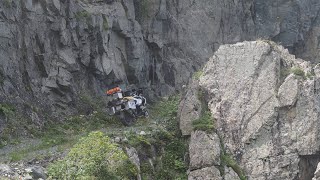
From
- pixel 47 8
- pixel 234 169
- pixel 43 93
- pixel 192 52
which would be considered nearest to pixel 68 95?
pixel 43 93

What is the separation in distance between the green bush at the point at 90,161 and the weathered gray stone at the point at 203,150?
5.42m

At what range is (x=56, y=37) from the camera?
25.8 metres

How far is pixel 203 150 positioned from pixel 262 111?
3687 mm

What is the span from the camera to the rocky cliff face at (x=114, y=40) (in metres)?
23.4

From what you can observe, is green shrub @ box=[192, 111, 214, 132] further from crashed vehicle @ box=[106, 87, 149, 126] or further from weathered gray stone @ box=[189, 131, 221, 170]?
crashed vehicle @ box=[106, 87, 149, 126]

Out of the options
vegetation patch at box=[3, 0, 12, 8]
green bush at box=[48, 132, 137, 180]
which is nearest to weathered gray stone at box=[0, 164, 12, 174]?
green bush at box=[48, 132, 137, 180]

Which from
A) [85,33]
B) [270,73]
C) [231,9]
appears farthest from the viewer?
[231,9]

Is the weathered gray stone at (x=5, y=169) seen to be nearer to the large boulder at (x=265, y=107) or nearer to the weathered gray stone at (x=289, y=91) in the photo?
the large boulder at (x=265, y=107)

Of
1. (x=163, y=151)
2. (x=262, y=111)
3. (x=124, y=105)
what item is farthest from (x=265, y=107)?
(x=124, y=105)

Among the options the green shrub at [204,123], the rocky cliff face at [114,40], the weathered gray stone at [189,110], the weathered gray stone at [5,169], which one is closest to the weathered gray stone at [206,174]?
the green shrub at [204,123]

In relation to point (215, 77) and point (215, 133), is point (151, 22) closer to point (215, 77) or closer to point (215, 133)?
point (215, 77)

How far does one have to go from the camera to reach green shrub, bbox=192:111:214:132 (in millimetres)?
20938

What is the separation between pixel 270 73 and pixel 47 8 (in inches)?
482

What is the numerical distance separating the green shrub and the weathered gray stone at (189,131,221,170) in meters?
0.25
